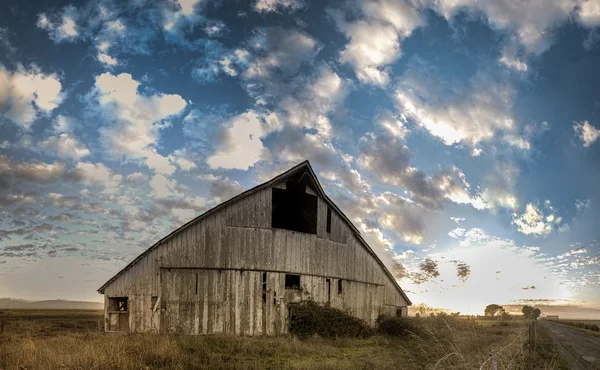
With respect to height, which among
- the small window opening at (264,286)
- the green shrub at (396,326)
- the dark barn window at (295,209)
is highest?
the dark barn window at (295,209)

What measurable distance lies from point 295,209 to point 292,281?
18.5ft

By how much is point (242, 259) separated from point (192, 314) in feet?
11.8

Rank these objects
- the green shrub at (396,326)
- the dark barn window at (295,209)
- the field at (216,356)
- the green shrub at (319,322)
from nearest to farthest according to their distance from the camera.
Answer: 1. the field at (216,356)
2. the green shrub at (319,322)
3. the dark barn window at (295,209)
4. the green shrub at (396,326)

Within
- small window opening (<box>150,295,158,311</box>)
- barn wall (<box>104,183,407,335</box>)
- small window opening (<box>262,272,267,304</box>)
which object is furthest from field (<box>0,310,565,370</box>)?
small window opening (<box>262,272,267,304</box>)

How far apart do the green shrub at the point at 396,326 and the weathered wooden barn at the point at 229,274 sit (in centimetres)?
614

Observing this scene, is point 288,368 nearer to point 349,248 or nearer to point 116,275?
point 116,275

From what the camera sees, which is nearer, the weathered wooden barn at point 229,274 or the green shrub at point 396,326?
the weathered wooden barn at point 229,274

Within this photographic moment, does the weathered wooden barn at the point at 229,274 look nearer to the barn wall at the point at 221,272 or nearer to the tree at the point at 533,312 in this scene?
the barn wall at the point at 221,272

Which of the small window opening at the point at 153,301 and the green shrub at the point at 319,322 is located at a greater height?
the small window opening at the point at 153,301

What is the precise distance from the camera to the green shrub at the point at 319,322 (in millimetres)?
24266

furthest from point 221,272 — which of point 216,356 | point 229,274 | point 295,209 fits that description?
point 216,356

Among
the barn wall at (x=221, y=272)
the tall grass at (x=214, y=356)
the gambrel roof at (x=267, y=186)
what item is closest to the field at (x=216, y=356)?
the tall grass at (x=214, y=356)

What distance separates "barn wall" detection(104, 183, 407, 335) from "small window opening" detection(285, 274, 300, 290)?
1.03 feet

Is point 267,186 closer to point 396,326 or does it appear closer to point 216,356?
point 216,356
